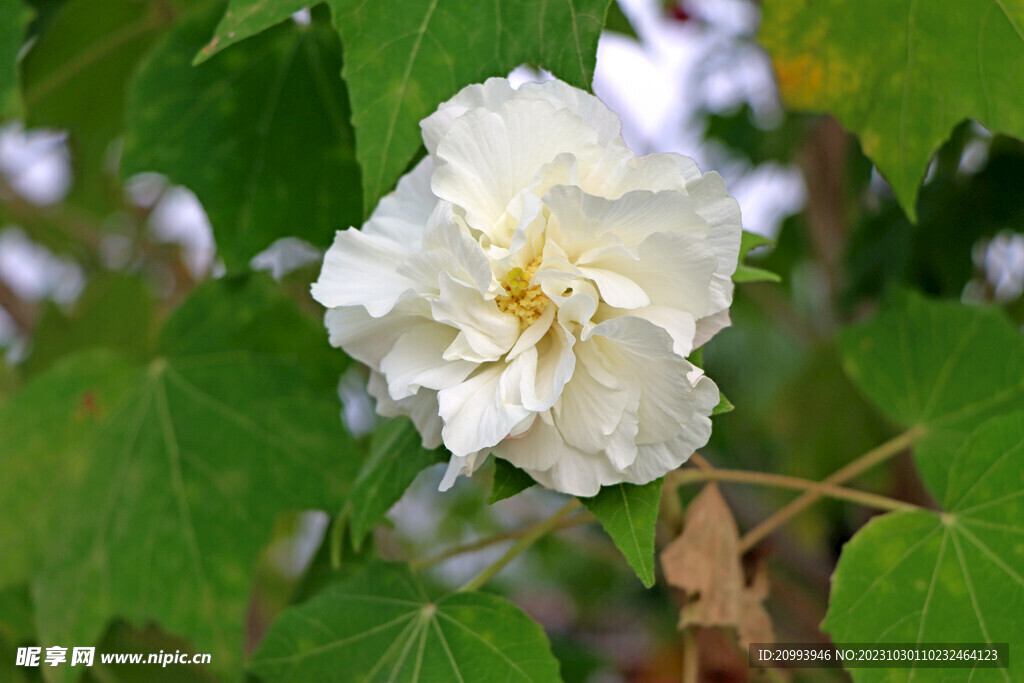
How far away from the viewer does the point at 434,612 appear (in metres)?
0.56

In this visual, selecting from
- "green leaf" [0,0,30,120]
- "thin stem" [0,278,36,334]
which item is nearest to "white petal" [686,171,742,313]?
"green leaf" [0,0,30,120]

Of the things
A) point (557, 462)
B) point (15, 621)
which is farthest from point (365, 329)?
point (15, 621)

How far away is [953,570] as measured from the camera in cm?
53

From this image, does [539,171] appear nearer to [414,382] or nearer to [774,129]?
[414,382]

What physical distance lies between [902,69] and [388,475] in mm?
477

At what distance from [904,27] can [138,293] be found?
937 mm

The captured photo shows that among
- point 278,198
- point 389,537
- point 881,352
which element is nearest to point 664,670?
point 389,537

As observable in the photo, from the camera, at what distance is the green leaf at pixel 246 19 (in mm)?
515

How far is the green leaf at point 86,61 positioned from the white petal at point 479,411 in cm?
73

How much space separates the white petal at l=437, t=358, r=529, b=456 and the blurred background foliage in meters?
0.24

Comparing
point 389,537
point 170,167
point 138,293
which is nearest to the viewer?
point 170,167

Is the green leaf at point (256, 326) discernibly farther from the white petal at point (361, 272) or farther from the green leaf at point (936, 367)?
the green leaf at point (936, 367)

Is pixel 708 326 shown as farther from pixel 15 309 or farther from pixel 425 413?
pixel 15 309

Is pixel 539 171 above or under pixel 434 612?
above
